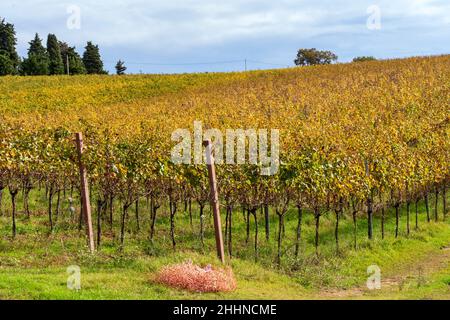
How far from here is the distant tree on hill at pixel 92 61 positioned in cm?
9444

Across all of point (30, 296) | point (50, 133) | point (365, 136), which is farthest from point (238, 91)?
point (30, 296)

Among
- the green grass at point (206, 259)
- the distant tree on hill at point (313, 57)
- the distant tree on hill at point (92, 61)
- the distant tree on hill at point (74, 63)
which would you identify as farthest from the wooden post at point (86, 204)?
the distant tree on hill at point (313, 57)

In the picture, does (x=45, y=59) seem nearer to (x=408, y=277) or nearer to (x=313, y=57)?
(x=313, y=57)

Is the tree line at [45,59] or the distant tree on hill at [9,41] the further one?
the distant tree on hill at [9,41]

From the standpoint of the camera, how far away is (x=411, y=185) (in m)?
24.7

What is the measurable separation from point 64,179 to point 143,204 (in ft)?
15.1

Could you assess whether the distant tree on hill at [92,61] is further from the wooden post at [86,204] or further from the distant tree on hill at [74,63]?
the wooden post at [86,204]

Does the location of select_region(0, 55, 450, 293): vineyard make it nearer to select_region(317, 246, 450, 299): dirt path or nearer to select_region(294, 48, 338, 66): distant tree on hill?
select_region(317, 246, 450, 299): dirt path

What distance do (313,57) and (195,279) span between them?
10635 cm

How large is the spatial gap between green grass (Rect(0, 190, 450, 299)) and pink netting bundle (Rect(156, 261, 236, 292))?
29 centimetres

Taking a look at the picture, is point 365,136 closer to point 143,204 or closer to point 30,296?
point 143,204

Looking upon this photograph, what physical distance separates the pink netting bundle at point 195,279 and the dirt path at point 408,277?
2890 mm

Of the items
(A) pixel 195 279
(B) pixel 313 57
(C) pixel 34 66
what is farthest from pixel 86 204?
(B) pixel 313 57

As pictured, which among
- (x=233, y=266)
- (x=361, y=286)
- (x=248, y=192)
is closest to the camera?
(x=233, y=266)
